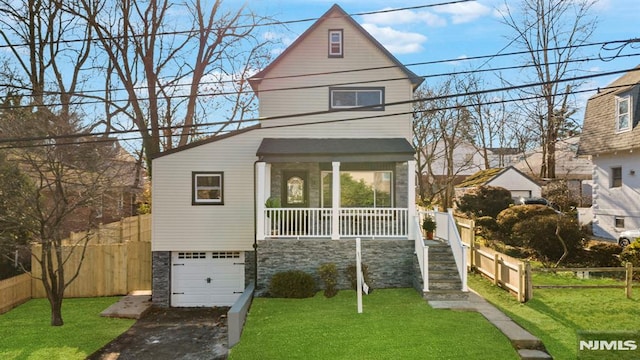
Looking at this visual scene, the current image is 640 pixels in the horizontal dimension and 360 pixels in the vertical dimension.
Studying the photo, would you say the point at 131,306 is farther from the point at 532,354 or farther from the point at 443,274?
the point at 532,354

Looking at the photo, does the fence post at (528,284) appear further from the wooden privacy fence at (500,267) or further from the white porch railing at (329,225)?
the white porch railing at (329,225)

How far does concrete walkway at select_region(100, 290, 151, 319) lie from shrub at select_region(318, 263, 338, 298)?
588cm

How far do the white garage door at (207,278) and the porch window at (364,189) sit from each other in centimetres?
395

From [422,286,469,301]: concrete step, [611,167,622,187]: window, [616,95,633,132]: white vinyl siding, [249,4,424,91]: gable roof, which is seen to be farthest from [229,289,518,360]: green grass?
[616,95,633,132]: white vinyl siding

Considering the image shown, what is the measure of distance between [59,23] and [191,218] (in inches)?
567

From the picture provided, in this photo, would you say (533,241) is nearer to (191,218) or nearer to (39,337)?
(191,218)

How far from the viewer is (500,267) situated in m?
12.7

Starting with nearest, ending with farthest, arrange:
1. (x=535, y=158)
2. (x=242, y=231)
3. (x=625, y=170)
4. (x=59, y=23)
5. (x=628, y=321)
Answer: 1. (x=628, y=321)
2. (x=242, y=231)
3. (x=625, y=170)
4. (x=59, y=23)
5. (x=535, y=158)

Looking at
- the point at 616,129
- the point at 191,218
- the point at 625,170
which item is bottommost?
the point at 191,218

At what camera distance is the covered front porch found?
12922mm

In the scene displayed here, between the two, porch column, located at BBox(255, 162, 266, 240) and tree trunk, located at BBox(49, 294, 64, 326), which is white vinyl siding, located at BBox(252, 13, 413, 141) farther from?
tree trunk, located at BBox(49, 294, 64, 326)

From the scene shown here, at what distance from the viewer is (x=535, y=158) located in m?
46.5

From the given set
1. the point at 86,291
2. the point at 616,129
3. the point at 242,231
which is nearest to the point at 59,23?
the point at 86,291

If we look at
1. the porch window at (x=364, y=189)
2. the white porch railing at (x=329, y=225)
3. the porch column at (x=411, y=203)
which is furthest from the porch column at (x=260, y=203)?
the porch column at (x=411, y=203)
